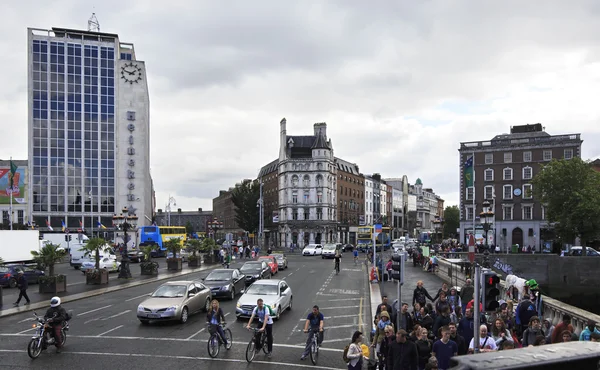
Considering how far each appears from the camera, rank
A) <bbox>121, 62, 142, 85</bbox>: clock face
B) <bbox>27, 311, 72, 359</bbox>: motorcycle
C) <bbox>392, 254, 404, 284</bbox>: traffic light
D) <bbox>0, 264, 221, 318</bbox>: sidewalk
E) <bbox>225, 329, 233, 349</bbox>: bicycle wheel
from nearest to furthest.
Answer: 1. <bbox>27, 311, 72, 359</bbox>: motorcycle
2. <bbox>392, 254, 404, 284</bbox>: traffic light
3. <bbox>225, 329, 233, 349</bbox>: bicycle wheel
4. <bbox>0, 264, 221, 318</bbox>: sidewalk
5. <bbox>121, 62, 142, 85</bbox>: clock face

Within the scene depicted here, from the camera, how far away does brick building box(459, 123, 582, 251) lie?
237ft

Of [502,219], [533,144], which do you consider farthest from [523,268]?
[533,144]

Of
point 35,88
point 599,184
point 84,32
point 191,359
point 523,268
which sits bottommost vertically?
point 523,268

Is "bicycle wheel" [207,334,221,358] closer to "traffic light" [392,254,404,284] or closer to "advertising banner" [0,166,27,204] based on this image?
"traffic light" [392,254,404,284]

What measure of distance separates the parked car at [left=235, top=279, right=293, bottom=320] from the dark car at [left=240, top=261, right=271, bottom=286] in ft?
30.2

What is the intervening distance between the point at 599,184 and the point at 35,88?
281ft

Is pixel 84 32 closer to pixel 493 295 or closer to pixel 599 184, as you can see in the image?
pixel 599 184

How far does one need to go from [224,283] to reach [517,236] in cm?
6095

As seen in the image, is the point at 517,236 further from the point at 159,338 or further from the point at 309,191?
the point at 159,338

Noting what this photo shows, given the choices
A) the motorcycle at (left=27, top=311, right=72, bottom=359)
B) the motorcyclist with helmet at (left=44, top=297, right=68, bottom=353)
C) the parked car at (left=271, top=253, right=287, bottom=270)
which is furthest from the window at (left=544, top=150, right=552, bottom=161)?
the motorcyclist with helmet at (left=44, top=297, right=68, bottom=353)

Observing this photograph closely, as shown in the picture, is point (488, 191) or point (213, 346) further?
point (488, 191)

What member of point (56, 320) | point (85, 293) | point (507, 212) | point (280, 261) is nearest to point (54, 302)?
point (56, 320)

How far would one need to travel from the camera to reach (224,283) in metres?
25.4

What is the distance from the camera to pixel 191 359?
13703mm
